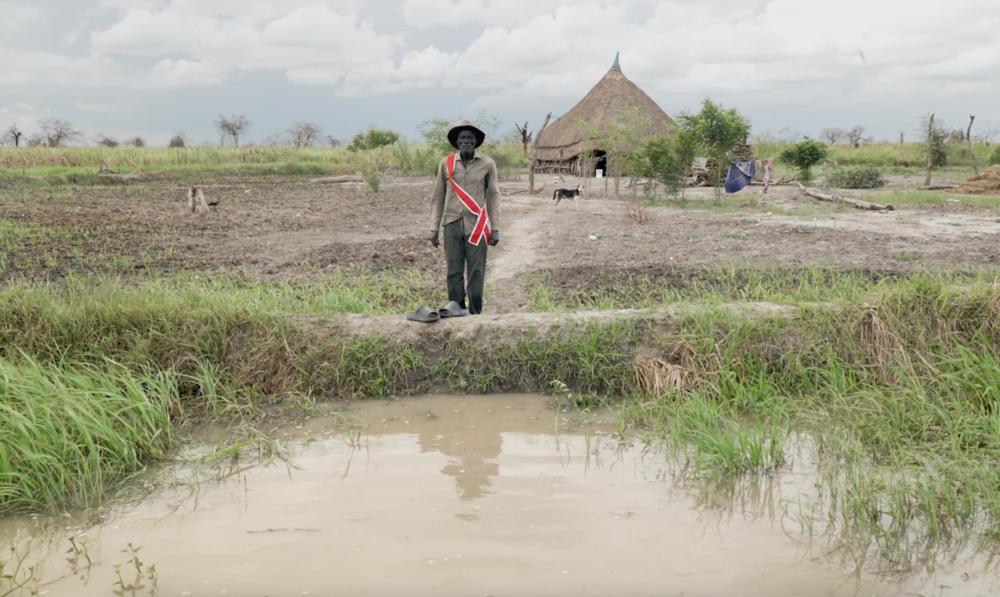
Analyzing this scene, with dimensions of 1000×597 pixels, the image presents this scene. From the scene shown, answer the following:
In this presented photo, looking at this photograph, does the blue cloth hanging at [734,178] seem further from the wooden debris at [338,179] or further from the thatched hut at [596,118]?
the wooden debris at [338,179]

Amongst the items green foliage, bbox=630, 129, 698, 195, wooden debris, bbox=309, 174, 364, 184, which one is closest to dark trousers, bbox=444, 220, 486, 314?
green foliage, bbox=630, 129, 698, 195

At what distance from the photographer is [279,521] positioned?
10.7ft

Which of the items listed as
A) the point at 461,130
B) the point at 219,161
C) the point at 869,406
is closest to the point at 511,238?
the point at 461,130

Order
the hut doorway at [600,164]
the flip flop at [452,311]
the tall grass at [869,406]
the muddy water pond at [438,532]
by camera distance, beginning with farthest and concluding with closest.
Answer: the hut doorway at [600,164] < the flip flop at [452,311] < the tall grass at [869,406] < the muddy water pond at [438,532]

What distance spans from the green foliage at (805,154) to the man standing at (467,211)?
16755 millimetres

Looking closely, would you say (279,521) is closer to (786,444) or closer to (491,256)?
(786,444)

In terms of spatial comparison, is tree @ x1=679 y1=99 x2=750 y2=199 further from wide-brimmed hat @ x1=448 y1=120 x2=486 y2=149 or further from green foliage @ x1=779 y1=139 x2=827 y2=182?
wide-brimmed hat @ x1=448 y1=120 x2=486 y2=149

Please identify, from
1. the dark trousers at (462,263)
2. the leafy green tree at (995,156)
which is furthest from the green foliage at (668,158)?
the leafy green tree at (995,156)


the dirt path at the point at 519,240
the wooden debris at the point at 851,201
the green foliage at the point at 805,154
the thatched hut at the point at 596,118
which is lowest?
the dirt path at the point at 519,240

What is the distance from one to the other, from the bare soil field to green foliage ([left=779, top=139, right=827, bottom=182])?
3.85m

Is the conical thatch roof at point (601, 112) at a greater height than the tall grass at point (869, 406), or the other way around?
the conical thatch roof at point (601, 112)

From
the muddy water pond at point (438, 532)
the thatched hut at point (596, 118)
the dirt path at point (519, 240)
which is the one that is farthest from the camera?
the thatched hut at point (596, 118)

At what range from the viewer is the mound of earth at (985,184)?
17672 mm

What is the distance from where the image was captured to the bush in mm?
20344
